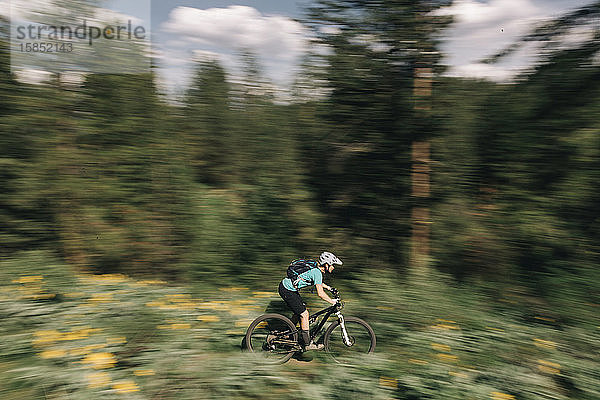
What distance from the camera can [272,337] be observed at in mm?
5188

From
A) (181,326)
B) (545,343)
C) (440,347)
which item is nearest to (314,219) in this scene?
(181,326)

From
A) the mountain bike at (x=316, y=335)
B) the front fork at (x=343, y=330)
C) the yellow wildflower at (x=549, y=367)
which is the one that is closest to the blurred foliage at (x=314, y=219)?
the yellow wildflower at (x=549, y=367)

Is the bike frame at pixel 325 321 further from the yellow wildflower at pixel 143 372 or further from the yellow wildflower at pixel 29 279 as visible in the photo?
the yellow wildflower at pixel 29 279

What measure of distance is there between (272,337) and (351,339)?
38.7 inches

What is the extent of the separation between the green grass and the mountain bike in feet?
0.62

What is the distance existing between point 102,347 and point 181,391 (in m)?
1.23

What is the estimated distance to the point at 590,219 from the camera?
18.6 feet

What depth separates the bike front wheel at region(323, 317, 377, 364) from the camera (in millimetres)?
4969

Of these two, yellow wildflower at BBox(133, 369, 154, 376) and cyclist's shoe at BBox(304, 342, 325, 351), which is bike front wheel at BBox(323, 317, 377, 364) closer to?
cyclist's shoe at BBox(304, 342, 325, 351)

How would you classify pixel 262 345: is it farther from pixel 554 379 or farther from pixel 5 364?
pixel 554 379

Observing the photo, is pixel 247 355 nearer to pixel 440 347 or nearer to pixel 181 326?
pixel 181 326

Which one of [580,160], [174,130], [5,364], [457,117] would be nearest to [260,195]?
[174,130]

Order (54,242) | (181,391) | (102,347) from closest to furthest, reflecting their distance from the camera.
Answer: (181,391) < (102,347) < (54,242)

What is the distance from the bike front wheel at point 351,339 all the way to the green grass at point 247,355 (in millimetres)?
156
